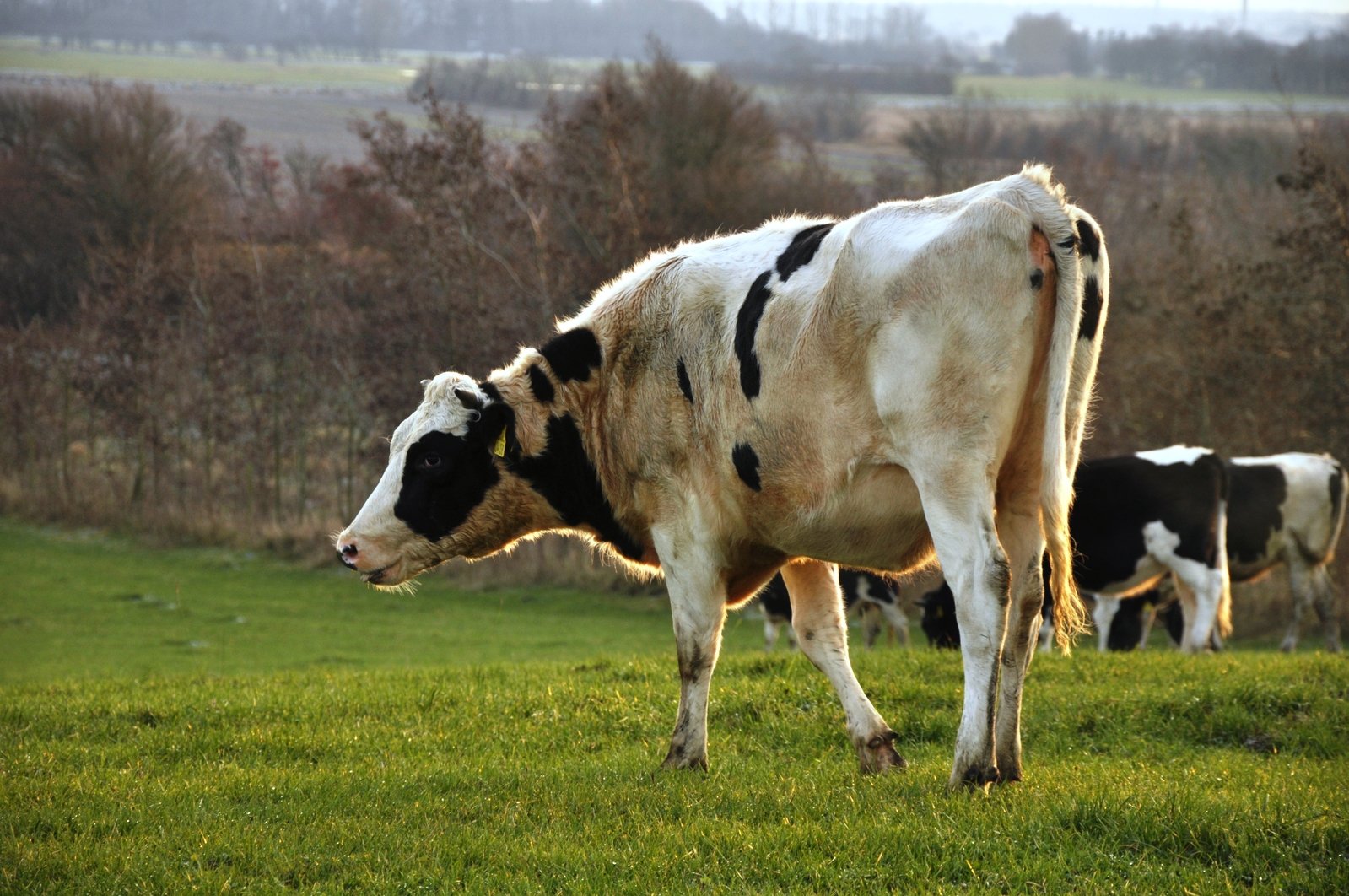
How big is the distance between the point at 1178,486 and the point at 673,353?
1143 cm

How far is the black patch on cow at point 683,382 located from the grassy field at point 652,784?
2.08m

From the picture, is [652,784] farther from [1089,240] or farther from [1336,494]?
[1336,494]

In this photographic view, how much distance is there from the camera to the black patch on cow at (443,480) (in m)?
7.95

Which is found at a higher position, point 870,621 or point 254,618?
point 870,621

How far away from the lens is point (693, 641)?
287 inches

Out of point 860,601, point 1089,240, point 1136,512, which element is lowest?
point 860,601

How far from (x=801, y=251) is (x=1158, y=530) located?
36.9 ft

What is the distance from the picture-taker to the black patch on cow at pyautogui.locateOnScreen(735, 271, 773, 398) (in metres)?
6.81

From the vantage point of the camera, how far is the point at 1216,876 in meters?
4.95

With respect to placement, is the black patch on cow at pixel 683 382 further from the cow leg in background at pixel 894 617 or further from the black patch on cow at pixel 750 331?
the cow leg in background at pixel 894 617

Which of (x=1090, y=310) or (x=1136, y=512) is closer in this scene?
(x=1090, y=310)

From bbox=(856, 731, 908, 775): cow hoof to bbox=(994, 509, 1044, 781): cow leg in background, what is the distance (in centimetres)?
81

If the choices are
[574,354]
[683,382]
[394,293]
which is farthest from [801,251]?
[394,293]

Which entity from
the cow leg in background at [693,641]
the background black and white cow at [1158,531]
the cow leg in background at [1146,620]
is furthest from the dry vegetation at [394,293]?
the cow leg in background at [693,641]
